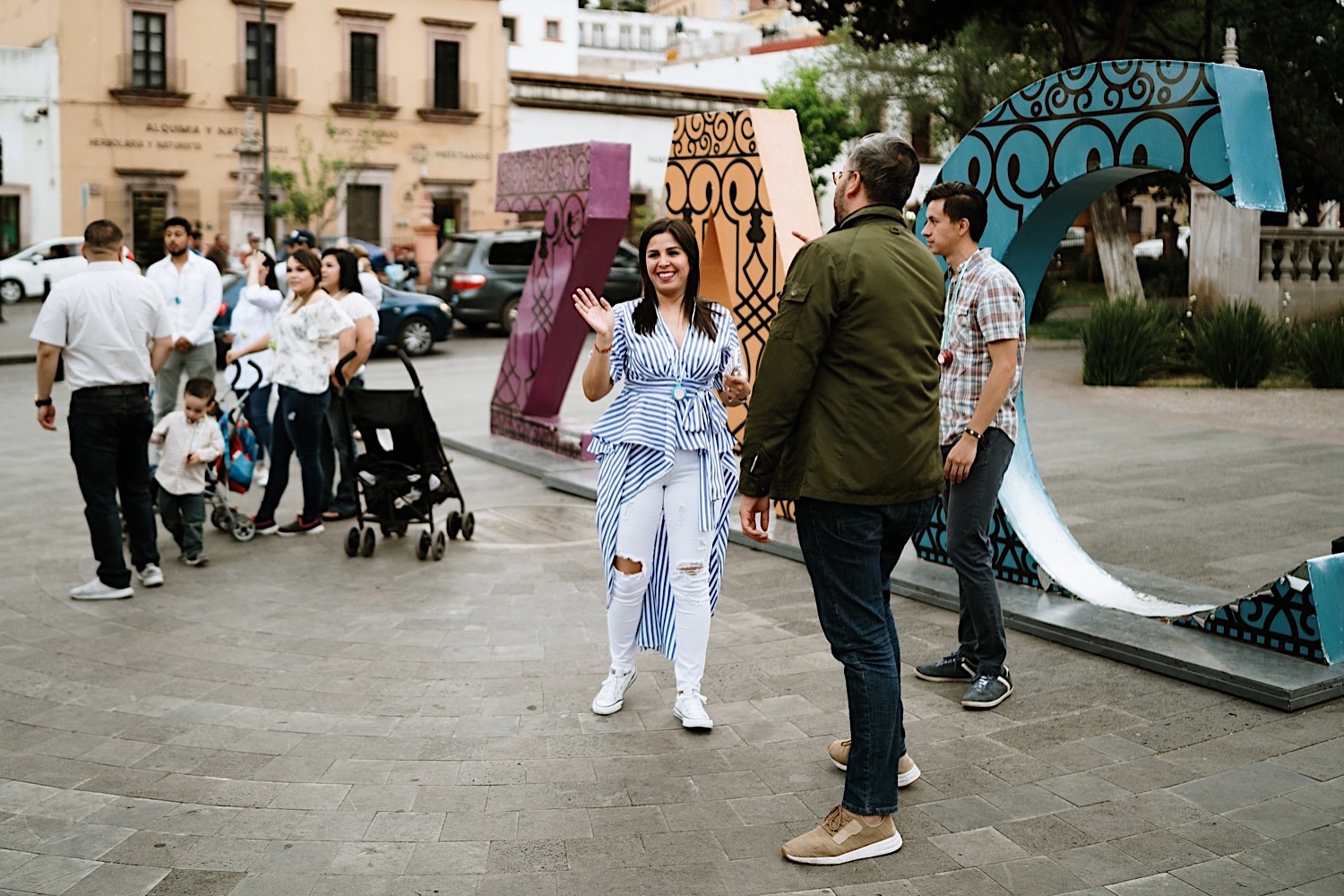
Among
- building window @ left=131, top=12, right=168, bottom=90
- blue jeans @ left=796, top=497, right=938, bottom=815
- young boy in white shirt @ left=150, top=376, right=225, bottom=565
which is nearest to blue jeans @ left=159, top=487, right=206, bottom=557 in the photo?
young boy in white shirt @ left=150, top=376, right=225, bottom=565

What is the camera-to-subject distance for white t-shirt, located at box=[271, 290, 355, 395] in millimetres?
8117

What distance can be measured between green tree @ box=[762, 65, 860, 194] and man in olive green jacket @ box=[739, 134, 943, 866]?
108ft

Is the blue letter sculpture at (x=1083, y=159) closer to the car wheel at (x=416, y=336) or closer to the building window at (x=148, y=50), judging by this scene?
the car wheel at (x=416, y=336)

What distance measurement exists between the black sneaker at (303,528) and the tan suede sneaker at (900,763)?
188 inches

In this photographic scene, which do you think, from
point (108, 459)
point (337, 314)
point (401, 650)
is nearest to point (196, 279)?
point (337, 314)

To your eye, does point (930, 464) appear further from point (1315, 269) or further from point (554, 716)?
point (1315, 269)

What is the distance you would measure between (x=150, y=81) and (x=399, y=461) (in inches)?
1253

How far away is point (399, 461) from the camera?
7879 mm

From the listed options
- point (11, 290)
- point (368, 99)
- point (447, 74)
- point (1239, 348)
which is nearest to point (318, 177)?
point (368, 99)

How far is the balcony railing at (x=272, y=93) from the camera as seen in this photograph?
3628 cm

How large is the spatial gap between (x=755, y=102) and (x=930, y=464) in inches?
1621

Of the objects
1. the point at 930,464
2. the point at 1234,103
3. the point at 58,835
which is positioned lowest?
the point at 58,835

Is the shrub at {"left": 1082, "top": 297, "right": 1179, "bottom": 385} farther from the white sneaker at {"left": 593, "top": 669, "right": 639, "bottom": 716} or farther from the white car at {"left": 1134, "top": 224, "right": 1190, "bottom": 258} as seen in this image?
the white car at {"left": 1134, "top": 224, "right": 1190, "bottom": 258}

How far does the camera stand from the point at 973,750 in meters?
4.71
